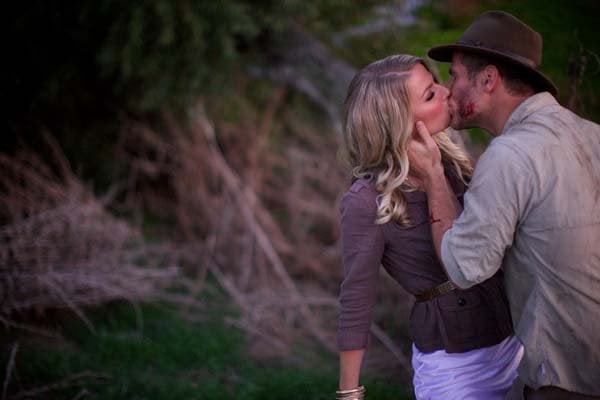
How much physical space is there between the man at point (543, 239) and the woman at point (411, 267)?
9.0 inches

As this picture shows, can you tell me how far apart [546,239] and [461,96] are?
64cm

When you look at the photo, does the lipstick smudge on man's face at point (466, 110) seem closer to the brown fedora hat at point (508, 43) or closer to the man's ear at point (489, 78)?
the man's ear at point (489, 78)

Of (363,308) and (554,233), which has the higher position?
(554,233)

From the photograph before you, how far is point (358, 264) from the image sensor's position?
252 centimetres

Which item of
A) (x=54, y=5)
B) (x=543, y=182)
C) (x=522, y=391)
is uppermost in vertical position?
(x=54, y=5)

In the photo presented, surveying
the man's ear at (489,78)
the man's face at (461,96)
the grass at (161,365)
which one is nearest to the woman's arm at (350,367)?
the man's face at (461,96)

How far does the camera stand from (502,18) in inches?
95.1

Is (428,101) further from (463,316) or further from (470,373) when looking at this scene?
(470,373)

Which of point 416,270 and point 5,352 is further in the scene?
point 5,352

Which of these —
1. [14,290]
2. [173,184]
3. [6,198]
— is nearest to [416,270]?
[14,290]

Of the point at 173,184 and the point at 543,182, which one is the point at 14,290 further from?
the point at 543,182

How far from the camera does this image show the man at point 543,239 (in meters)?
2.09

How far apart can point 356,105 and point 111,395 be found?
130 inches

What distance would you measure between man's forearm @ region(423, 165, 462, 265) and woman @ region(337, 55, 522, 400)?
109 millimetres
